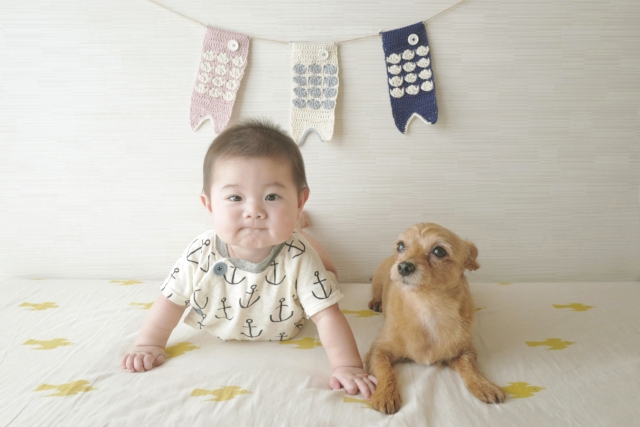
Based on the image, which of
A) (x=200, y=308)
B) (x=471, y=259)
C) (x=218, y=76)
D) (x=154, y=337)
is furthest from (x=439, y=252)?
(x=218, y=76)

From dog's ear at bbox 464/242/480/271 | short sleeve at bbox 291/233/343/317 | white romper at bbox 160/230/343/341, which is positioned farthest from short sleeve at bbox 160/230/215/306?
dog's ear at bbox 464/242/480/271

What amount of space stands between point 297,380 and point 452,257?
472mm

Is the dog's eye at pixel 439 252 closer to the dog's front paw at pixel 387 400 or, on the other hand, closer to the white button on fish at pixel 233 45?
the dog's front paw at pixel 387 400

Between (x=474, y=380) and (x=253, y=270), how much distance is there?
59cm

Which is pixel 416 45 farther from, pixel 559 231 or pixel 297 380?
pixel 297 380

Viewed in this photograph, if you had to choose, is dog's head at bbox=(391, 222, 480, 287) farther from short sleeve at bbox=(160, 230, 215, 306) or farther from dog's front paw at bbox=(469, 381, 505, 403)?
short sleeve at bbox=(160, 230, 215, 306)

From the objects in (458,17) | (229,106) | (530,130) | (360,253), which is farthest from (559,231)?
(229,106)

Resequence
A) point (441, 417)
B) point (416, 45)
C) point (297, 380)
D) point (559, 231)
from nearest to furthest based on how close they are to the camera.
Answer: point (441, 417)
point (297, 380)
point (416, 45)
point (559, 231)

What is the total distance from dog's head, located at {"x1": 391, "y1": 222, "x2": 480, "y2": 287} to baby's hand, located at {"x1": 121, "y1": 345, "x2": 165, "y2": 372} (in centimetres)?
61

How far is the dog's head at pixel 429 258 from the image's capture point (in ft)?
3.64

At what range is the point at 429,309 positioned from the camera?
1.18m

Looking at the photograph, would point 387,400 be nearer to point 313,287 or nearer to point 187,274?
point 313,287

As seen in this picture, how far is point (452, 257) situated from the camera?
3.83 feet

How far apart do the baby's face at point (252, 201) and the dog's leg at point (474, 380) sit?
52 centimetres
